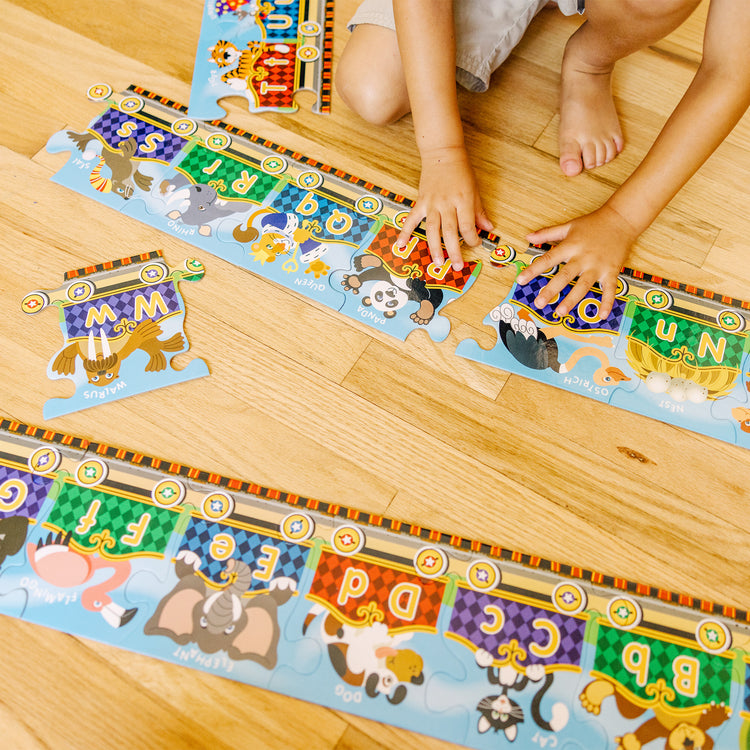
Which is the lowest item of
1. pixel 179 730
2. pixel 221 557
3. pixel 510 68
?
pixel 179 730

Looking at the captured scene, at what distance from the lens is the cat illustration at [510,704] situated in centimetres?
62

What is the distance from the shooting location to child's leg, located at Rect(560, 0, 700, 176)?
869 millimetres

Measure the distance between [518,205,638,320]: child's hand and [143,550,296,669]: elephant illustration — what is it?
0.47m

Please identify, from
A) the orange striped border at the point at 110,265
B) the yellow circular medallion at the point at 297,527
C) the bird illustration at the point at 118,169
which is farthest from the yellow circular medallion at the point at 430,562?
the bird illustration at the point at 118,169

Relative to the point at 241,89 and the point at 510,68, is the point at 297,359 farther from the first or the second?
the point at 510,68

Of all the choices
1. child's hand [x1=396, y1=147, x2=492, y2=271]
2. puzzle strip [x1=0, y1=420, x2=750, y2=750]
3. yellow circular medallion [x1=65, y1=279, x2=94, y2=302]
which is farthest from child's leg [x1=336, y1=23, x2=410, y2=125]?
puzzle strip [x1=0, y1=420, x2=750, y2=750]

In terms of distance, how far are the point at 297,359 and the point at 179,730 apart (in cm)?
41

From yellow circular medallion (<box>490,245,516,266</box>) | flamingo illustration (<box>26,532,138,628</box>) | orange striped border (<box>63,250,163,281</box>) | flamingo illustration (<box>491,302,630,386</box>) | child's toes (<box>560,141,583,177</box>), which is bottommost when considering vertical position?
flamingo illustration (<box>26,532,138,628</box>)

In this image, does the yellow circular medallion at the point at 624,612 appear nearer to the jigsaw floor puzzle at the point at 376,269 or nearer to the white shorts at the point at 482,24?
the jigsaw floor puzzle at the point at 376,269

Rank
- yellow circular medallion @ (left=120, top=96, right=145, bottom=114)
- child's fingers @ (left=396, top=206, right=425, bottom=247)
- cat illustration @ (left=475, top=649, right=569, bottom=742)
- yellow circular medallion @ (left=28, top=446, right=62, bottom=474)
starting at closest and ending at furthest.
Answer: cat illustration @ (left=475, top=649, right=569, bottom=742) → yellow circular medallion @ (left=28, top=446, right=62, bottom=474) → child's fingers @ (left=396, top=206, right=425, bottom=247) → yellow circular medallion @ (left=120, top=96, right=145, bottom=114)

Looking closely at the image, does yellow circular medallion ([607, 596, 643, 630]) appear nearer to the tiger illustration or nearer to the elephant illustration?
the elephant illustration

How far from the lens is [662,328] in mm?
814

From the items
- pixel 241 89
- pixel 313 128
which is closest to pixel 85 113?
pixel 241 89

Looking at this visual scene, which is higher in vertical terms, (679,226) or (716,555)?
(679,226)
